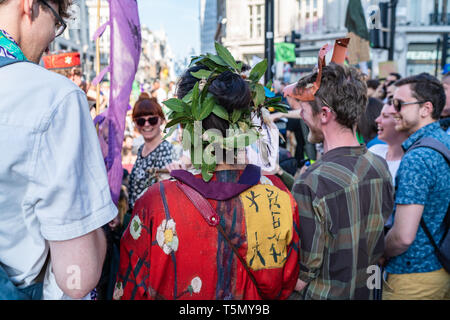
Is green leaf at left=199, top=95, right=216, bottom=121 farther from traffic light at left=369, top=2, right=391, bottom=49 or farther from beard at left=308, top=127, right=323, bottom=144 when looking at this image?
traffic light at left=369, top=2, right=391, bottom=49

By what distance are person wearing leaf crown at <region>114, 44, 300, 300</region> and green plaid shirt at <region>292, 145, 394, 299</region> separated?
144mm

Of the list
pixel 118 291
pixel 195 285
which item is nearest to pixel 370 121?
pixel 195 285

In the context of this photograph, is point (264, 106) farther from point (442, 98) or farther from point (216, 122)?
point (442, 98)

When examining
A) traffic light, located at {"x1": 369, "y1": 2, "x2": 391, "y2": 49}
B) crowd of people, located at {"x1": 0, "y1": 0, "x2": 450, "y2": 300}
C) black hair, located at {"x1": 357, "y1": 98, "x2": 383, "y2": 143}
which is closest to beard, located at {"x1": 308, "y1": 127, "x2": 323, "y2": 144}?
crowd of people, located at {"x1": 0, "y1": 0, "x2": 450, "y2": 300}

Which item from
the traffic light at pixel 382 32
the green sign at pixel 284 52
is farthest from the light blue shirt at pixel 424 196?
the green sign at pixel 284 52

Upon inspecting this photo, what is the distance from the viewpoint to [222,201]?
4.82ft

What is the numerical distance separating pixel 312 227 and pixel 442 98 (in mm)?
1493

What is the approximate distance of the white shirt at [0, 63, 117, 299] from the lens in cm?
92

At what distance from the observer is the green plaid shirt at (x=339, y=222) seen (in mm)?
1693

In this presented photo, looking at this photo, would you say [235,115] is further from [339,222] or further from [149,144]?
[149,144]

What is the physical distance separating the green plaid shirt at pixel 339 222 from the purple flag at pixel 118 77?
0.91 m

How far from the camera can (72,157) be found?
97cm

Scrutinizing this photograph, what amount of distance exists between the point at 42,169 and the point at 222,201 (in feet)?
2.34
